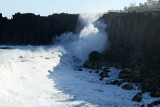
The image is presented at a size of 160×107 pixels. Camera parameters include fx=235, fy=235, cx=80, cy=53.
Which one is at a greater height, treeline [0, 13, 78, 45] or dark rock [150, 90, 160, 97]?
treeline [0, 13, 78, 45]

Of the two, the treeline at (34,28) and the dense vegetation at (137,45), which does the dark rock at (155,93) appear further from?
the treeline at (34,28)

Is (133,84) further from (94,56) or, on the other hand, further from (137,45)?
(94,56)

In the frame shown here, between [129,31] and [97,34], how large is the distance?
430 inches

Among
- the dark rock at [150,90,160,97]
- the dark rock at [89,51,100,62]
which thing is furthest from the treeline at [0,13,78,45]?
the dark rock at [150,90,160,97]

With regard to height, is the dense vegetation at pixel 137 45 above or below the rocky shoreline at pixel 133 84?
above

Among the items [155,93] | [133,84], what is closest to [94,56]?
[133,84]

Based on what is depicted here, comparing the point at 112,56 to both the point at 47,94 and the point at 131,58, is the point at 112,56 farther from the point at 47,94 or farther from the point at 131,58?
the point at 47,94

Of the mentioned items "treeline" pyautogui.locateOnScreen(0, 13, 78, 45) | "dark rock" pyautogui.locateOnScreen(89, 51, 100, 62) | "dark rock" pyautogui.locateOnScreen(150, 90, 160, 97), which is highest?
"treeline" pyautogui.locateOnScreen(0, 13, 78, 45)

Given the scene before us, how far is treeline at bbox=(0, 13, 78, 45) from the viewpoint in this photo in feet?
241

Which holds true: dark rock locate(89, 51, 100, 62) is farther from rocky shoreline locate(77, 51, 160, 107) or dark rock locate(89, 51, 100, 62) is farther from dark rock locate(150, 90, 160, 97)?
dark rock locate(150, 90, 160, 97)

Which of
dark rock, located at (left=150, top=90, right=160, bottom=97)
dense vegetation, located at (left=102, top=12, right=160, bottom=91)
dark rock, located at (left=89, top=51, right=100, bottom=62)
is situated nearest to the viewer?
dark rock, located at (left=150, top=90, right=160, bottom=97)

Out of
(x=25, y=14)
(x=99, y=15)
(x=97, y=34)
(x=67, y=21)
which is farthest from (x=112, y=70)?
(x=25, y=14)

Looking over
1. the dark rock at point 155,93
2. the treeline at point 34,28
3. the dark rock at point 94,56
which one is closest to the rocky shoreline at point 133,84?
the dark rock at point 155,93

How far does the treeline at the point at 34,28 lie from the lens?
73.6 m
